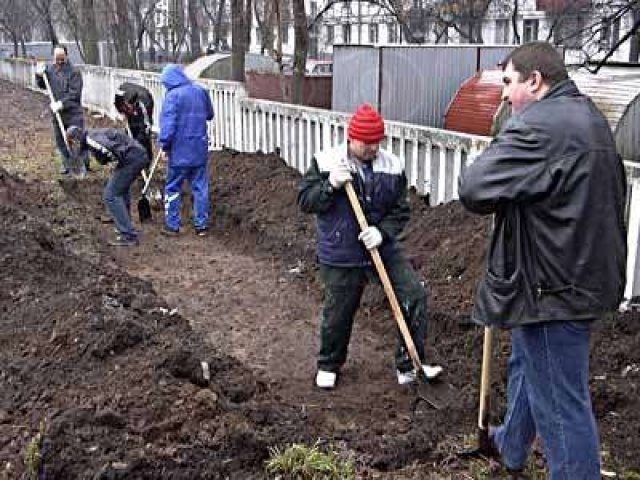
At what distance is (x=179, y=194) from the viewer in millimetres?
9328

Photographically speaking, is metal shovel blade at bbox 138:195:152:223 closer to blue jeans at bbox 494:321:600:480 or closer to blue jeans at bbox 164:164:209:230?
blue jeans at bbox 164:164:209:230

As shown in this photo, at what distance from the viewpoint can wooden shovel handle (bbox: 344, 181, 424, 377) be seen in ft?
15.4

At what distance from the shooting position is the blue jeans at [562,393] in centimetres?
315

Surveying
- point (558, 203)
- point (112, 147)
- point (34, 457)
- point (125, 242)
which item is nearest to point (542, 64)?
point (558, 203)

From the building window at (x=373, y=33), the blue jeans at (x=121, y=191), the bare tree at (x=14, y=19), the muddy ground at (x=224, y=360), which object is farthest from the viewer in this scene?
the building window at (x=373, y=33)

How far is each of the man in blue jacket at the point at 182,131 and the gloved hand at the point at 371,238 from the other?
4.71 meters

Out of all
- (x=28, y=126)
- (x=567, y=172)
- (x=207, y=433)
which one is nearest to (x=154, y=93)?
(x=28, y=126)

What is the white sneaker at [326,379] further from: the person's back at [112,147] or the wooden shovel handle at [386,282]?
the person's back at [112,147]

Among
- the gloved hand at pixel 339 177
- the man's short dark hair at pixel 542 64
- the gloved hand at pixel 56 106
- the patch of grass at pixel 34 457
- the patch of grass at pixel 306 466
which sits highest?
the man's short dark hair at pixel 542 64

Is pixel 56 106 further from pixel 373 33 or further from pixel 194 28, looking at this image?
pixel 373 33

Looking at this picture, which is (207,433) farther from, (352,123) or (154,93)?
(154,93)

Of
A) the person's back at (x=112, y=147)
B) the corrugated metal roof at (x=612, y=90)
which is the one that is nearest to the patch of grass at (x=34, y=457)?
the person's back at (x=112, y=147)

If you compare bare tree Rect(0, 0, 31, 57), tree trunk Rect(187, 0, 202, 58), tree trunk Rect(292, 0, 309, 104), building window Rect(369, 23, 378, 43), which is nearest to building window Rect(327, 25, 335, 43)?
building window Rect(369, 23, 378, 43)

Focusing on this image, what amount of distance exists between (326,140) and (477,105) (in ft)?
5.82
